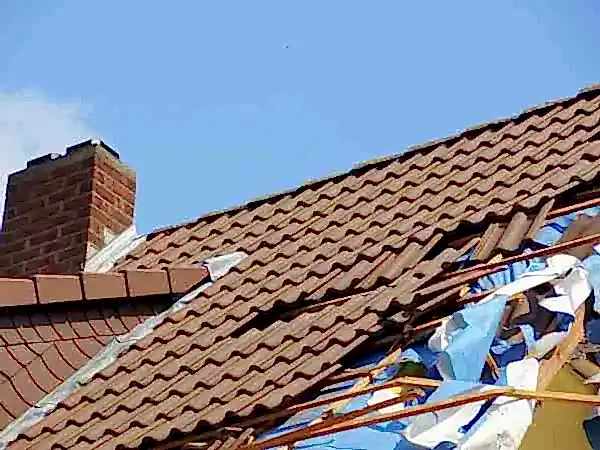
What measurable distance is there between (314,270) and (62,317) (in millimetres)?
1615

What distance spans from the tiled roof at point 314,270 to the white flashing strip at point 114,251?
16 centimetres

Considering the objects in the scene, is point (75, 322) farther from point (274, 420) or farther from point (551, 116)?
point (551, 116)

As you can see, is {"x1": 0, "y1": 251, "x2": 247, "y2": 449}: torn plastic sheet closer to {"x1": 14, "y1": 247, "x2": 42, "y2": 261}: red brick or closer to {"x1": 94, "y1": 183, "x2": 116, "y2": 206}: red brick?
{"x1": 94, "y1": 183, "x2": 116, "y2": 206}: red brick

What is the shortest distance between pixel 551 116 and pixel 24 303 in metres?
3.63

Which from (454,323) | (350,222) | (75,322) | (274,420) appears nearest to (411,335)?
(454,323)

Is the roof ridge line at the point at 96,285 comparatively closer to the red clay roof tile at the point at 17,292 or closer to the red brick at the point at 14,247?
the red clay roof tile at the point at 17,292

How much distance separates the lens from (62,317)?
7.91 meters

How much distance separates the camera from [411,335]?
241 inches

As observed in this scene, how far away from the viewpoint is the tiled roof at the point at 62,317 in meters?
7.55

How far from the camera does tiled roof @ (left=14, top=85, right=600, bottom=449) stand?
635cm

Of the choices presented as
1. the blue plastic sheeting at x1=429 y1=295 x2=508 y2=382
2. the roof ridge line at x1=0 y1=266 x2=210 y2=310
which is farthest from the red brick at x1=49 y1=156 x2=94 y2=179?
the blue plastic sheeting at x1=429 y1=295 x2=508 y2=382

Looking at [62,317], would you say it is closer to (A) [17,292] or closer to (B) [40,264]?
(A) [17,292]

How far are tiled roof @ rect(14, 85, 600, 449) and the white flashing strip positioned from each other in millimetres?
162

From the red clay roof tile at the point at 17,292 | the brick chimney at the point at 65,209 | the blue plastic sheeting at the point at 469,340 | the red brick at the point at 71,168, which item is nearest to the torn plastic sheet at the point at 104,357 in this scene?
the red clay roof tile at the point at 17,292
